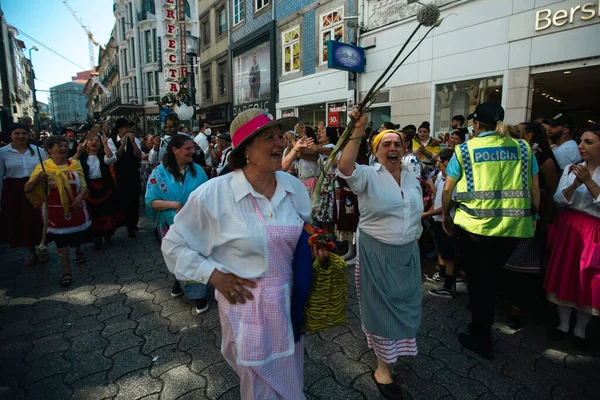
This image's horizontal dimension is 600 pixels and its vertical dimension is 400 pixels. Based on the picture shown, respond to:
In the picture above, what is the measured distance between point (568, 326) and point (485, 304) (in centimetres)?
90

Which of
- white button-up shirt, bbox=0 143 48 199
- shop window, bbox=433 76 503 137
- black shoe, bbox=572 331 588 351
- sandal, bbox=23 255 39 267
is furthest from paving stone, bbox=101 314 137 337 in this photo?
shop window, bbox=433 76 503 137

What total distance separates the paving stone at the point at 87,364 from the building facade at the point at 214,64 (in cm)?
1917

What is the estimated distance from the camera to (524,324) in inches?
135

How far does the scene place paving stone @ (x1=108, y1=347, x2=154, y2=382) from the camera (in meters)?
2.71

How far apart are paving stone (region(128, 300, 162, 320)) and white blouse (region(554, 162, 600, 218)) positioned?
4036 mm

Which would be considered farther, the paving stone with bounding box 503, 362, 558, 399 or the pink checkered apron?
the paving stone with bounding box 503, 362, 558, 399

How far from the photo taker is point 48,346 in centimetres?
311

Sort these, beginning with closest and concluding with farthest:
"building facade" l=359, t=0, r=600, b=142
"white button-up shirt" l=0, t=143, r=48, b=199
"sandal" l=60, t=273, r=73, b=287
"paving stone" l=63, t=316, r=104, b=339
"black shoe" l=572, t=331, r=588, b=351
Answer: "black shoe" l=572, t=331, r=588, b=351
"paving stone" l=63, t=316, r=104, b=339
"sandal" l=60, t=273, r=73, b=287
"white button-up shirt" l=0, t=143, r=48, b=199
"building facade" l=359, t=0, r=600, b=142

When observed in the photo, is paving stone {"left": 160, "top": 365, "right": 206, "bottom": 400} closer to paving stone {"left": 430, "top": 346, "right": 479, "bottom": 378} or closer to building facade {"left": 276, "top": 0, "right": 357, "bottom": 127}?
paving stone {"left": 430, "top": 346, "right": 479, "bottom": 378}

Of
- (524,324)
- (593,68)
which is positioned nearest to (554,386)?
(524,324)

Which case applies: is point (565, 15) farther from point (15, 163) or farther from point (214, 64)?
point (214, 64)

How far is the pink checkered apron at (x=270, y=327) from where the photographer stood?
1.66 m

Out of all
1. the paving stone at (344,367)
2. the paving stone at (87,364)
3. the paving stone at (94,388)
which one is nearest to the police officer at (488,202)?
the paving stone at (344,367)

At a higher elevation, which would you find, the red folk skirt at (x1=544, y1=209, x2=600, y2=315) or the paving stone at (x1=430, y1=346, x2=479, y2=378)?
the red folk skirt at (x1=544, y1=209, x2=600, y2=315)
